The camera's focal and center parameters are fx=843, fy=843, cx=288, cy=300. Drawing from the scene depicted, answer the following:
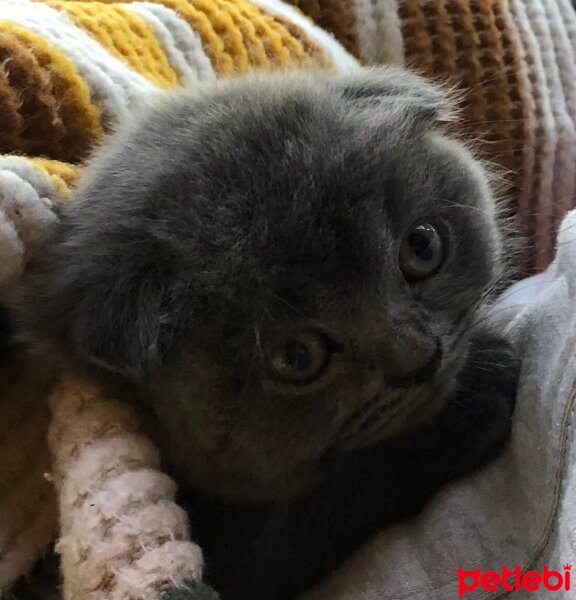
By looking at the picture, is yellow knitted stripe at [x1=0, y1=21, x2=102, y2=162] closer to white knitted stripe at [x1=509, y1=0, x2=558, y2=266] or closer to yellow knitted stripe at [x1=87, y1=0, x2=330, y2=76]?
yellow knitted stripe at [x1=87, y1=0, x2=330, y2=76]

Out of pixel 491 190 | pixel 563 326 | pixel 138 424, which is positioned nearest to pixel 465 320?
pixel 563 326

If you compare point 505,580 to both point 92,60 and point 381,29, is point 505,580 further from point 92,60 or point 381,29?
point 381,29

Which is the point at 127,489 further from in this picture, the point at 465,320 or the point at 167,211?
the point at 465,320

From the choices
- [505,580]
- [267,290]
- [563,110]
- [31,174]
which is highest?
[31,174]

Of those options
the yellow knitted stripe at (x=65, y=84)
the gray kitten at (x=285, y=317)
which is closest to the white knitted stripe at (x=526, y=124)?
the gray kitten at (x=285, y=317)

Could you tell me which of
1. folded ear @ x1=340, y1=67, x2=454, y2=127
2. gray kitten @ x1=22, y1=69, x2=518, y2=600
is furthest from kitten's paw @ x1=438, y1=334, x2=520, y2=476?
folded ear @ x1=340, y1=67, x2=454, y2=127

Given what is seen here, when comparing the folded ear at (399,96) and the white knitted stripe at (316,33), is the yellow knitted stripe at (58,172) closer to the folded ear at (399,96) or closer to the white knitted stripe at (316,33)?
the folded ear at (399,96)

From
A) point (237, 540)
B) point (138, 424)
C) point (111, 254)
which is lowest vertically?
point (237, 540)

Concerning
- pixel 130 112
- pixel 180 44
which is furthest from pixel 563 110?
pixel 130 112
